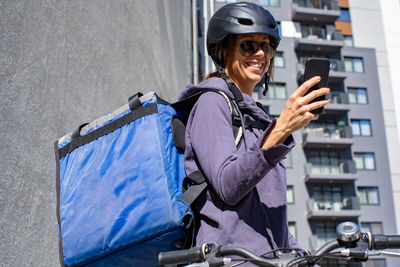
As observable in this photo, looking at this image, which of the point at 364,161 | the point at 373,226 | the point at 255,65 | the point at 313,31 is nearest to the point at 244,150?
the point at 255,65

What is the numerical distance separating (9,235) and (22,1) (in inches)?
46.2

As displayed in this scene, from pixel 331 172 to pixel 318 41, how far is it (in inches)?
381

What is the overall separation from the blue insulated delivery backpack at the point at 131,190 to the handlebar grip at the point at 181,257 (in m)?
0.35

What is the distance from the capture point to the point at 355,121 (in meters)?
35.7

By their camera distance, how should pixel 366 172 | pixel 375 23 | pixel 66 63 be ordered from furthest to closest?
pixel 375 23
pixel 366 172
pixel 66 63

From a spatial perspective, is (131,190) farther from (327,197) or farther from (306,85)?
(327,197)

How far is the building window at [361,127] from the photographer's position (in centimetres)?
3528

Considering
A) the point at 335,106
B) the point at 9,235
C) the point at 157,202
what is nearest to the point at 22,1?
the point at 9,235

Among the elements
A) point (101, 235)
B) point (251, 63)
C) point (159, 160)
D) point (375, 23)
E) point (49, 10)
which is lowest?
point (101, 235)

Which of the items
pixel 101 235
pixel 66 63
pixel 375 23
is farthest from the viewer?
pixel 375 23

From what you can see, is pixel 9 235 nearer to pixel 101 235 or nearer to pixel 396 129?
pixel 101 235

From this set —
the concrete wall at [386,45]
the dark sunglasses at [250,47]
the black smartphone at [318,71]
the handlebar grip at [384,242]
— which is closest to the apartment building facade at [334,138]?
the concrete wall at [386,45]

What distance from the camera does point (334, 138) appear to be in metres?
34.0

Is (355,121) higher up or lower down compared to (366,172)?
higher up
